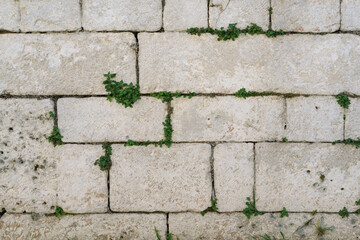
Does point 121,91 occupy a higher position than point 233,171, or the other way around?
point 121,91

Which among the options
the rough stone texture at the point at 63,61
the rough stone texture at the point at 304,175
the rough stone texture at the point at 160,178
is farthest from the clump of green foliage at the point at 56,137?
the rough stone texture at the point at 304,175

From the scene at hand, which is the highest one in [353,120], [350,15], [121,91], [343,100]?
Answer: [350,15]

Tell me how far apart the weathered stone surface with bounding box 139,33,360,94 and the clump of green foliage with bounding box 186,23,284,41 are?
50 millimetres

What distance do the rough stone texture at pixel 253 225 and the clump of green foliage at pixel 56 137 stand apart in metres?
1.42

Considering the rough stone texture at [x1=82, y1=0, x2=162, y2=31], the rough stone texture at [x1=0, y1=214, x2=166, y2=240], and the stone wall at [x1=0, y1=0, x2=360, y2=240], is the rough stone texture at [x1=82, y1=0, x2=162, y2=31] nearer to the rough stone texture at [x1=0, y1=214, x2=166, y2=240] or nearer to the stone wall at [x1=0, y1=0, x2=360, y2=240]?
the stone wall at [x1=0, y1=0, x2=360, y2=240]

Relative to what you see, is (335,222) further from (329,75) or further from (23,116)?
(23,116)

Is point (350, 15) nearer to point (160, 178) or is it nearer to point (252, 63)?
point (252, 63)

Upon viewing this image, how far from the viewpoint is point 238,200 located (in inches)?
106

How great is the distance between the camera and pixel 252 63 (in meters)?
2.61

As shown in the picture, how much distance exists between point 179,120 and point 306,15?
5.60 ft

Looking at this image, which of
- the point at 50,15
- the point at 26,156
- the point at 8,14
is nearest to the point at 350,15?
the point at 50,15

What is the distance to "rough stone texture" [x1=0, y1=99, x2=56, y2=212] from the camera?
8.50 feet

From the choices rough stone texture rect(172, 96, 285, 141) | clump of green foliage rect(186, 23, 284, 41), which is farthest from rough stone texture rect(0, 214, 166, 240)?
clump of green foliage rect(186, 23, 284, 41)

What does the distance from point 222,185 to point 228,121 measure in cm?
69
